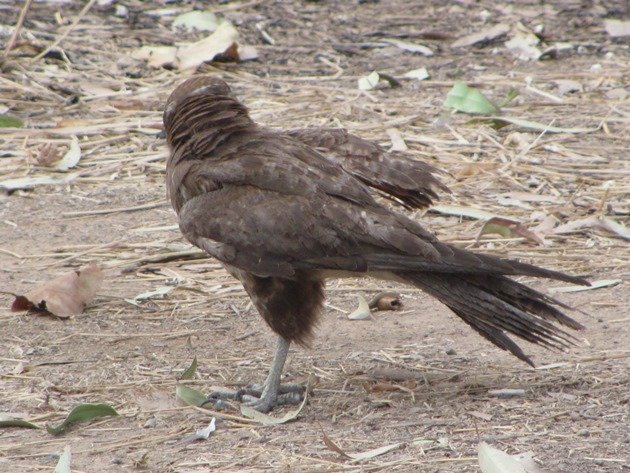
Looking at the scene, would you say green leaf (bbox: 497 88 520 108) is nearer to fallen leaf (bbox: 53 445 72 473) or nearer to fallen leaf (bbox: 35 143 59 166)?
fallen leaf (bbox: 35 143 59 166)

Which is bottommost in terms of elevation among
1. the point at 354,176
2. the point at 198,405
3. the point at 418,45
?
the point at 418,45

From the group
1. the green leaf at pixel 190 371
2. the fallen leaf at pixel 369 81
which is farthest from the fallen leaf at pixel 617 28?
the green leaf at pixel 190 371

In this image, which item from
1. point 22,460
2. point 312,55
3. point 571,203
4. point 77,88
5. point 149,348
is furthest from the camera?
point 312,55

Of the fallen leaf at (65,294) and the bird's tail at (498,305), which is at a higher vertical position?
the bird's tail at (498,305)

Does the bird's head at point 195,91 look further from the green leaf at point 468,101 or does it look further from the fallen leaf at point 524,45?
the fallen leaf at point 524,45

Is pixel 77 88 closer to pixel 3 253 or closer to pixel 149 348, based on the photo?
pixel 3 253

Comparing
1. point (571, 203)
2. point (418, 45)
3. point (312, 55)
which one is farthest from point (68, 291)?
point (418, 45)

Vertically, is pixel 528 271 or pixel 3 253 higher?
pixel 528 271
